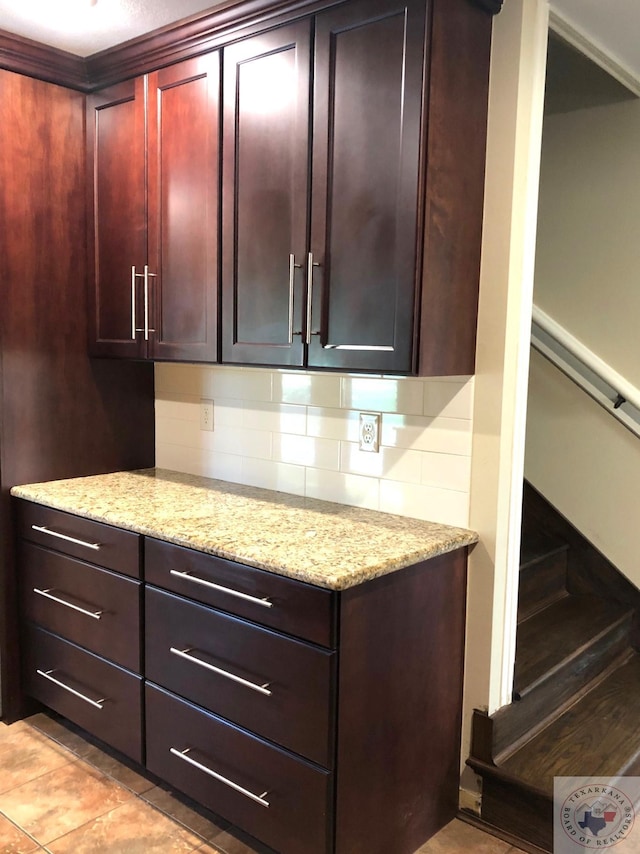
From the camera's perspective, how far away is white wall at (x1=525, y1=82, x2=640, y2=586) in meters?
2.72

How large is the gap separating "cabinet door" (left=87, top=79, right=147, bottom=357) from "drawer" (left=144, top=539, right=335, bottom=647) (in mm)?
795

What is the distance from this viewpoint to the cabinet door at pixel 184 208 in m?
2.15

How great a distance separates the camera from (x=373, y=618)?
1709mm

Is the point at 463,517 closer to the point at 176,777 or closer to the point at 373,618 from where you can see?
the point at 373,618

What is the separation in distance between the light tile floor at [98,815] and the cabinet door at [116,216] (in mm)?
1349

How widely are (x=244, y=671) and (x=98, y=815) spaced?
707mm

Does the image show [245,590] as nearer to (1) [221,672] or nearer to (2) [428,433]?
(1) [221,672]

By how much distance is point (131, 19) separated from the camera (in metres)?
2.17

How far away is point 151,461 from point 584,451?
1732 mm

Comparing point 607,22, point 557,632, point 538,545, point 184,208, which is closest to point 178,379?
point 184,208

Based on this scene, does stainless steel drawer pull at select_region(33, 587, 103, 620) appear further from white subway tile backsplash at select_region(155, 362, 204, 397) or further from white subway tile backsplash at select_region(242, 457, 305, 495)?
white subway tile backsplash at select_region(155, 362, 204, 397)

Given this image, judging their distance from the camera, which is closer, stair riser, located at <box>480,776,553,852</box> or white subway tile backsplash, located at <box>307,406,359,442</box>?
stair riser, located at <box>480,776,553,852</box>

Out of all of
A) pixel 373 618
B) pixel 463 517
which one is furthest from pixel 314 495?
pixel 373 618

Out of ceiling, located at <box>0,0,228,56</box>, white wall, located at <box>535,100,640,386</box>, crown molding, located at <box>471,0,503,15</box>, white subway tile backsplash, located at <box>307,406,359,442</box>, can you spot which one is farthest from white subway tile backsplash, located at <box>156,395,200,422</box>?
crown molding, located at <box>471,0,503,15</box>
